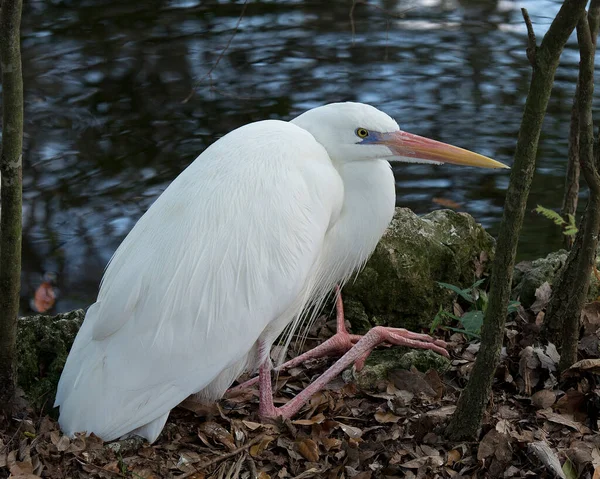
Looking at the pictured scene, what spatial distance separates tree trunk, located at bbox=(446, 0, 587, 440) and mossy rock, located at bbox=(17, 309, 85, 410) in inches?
67.5

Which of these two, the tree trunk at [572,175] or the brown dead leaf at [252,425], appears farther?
the tree trunk at [572,175]

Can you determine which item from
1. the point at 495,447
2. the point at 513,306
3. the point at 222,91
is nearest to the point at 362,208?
the point at 513,306

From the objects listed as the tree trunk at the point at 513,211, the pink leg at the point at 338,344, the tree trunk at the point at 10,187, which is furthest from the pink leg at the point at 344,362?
the tree trunk at the point at 10,187

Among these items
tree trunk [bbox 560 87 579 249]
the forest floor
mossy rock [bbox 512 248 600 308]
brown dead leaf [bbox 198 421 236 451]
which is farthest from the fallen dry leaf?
brown dead leaf [bbox 198 421 236 451]

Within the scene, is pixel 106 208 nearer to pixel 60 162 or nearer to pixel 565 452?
pixel 60 162

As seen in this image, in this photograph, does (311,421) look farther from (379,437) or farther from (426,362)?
(426,362)

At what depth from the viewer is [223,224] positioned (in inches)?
128

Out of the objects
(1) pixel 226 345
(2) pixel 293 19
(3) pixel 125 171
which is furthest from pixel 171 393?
(2) pixel 293 19

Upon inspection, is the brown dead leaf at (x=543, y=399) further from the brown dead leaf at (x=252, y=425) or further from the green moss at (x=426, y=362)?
the brown dead leaf at (x=252, y=425)

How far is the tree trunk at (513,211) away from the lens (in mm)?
2504

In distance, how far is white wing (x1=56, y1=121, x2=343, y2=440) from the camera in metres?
3.17

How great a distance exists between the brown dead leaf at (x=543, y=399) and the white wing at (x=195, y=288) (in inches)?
40.9

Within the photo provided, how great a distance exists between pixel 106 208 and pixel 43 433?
3801 mm

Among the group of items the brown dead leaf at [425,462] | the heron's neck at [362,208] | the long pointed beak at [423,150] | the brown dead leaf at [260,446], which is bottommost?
the brown dead leaf at [260,446]
